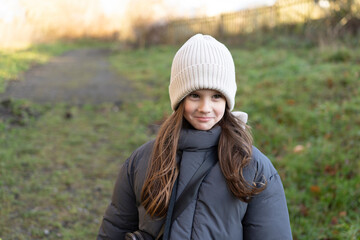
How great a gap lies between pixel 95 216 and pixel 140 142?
1977 millimetres

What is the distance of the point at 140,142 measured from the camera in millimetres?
5559

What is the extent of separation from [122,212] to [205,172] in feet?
1.74

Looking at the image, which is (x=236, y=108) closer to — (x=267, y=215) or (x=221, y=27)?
(x=267, y=215)

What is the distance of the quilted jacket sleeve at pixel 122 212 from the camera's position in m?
2.04

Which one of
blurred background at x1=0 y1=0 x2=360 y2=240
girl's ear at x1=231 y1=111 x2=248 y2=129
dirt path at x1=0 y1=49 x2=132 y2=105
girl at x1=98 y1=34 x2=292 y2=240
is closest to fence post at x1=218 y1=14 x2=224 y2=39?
blurred background at x1=0 y1=0 x2=360 y2=240

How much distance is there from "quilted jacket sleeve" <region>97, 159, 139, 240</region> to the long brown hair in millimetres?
148

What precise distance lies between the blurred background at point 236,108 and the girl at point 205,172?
1.66m

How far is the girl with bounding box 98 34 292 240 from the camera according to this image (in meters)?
1.77

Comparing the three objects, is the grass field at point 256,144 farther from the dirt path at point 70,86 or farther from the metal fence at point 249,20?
the metal fence at point 249,20

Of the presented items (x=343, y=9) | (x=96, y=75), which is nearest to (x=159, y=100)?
(x=96, y=75)

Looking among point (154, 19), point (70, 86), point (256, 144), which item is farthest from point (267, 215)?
point (154, 19)

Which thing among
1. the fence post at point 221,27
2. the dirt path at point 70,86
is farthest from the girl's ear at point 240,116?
the fence post at point 221,27

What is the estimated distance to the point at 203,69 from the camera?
6.01 ft

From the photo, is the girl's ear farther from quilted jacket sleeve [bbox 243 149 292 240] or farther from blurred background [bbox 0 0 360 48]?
blurred background [bbox 0 0 360 48]
